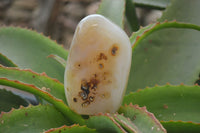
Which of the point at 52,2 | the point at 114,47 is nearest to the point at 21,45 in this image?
the point at 114,47

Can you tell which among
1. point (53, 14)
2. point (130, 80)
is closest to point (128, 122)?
point (130, 80)

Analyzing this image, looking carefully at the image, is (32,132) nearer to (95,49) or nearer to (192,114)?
(95,49)

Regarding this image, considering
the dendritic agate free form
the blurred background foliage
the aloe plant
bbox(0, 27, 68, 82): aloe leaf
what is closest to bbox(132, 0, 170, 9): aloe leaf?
the aloe plant

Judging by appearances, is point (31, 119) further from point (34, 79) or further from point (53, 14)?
point (53, 14)

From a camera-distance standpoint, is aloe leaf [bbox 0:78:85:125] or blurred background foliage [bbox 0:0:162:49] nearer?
aloe leaf [bbox 0:78:85:125]

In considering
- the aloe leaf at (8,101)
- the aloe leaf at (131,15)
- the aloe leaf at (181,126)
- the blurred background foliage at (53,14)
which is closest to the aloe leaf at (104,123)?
the aloe leaf at (181,126)

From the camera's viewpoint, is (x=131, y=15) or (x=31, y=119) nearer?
(x=31, y=119)

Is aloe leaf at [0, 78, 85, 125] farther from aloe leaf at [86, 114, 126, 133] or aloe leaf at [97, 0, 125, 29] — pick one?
aloe leaf at [97, 0, 125, 29]
